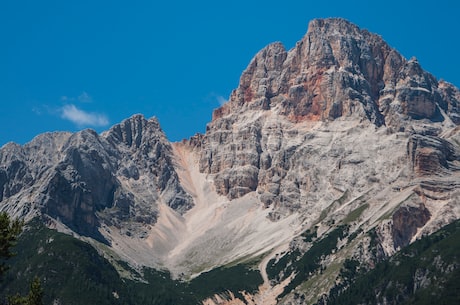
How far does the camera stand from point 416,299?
633 ft

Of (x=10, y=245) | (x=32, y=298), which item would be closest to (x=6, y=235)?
(x=10, y=245)

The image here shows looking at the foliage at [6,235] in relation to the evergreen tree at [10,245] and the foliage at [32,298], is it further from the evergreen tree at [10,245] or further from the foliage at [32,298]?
the foliage at [32,298]

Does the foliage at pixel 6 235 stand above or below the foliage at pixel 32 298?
above

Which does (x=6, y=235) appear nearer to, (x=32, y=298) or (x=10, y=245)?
(x=10, y=245)

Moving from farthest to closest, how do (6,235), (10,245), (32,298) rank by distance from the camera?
(10,245), (6,235), (32,298)

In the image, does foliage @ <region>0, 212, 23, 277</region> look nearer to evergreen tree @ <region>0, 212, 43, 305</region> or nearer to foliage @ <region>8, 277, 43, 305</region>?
evergreen tree @ <region>0, 212, 43, 305</region>

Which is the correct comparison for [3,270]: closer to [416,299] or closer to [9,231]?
[9,231]

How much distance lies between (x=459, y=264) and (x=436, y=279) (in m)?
7.41

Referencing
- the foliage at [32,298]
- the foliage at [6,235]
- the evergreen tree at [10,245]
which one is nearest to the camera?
the foliage at [32,298]

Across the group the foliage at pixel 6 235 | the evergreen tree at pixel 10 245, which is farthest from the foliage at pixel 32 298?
the foliage at pixel 6 235

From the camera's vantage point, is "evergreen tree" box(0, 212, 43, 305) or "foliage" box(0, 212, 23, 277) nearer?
"evergreen tree" box(0, 212, 43, 305)

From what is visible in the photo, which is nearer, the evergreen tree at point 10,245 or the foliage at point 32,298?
the foliage at point 32,298

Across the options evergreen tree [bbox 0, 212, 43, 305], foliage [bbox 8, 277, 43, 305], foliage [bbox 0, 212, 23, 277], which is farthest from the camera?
foliage [bbox 0, 212, 23, 277]

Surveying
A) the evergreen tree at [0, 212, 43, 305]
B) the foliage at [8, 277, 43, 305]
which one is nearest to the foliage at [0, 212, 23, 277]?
the evergreen tree at [0, 212, 43, 305]
